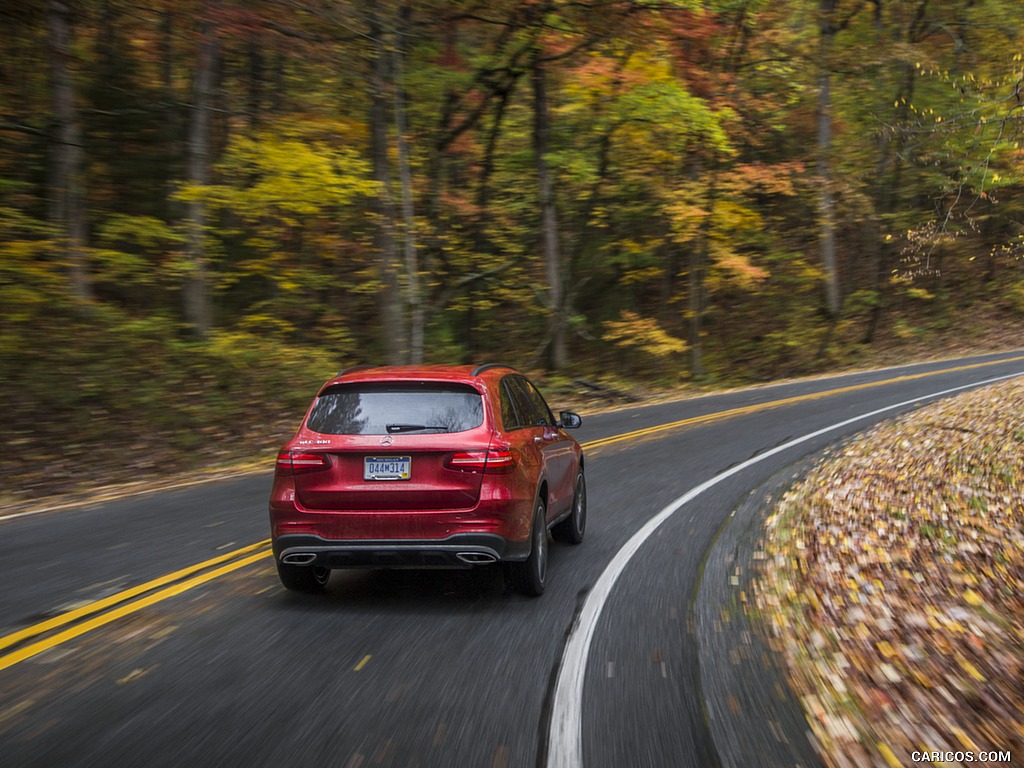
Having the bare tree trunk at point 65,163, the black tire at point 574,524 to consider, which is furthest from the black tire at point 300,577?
the bare tree trunk at point 65,163

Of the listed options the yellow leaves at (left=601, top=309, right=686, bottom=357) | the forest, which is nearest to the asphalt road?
the forest

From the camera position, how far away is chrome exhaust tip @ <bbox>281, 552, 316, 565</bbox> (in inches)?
245

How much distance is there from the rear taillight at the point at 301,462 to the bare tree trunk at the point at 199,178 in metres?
12.6

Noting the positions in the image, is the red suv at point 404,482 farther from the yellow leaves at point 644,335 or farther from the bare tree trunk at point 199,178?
the yellow leaves at point 644,335

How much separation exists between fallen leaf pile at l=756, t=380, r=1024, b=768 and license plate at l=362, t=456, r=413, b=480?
270 centimetres

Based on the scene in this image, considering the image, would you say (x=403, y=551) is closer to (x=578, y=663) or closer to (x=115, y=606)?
(x=578, y=663)

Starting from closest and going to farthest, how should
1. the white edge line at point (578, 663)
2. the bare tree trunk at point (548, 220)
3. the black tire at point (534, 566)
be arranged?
the white edge line at point (578, 663) → the black tire at point (534, 566) → the bare tree trunk at point (548, 220)

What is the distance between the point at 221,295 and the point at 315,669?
63.3 ft

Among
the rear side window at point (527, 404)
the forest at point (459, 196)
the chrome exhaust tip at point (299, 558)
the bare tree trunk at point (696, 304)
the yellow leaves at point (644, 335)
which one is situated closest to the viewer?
the chrome exhaust tip at point (299, 558)

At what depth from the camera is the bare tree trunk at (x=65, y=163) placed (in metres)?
16.0

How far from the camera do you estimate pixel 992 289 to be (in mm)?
35062

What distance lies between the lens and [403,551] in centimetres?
609

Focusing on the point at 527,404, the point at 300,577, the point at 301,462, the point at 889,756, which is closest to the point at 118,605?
the point at 300,577

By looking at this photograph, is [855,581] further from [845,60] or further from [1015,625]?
[845,60]
